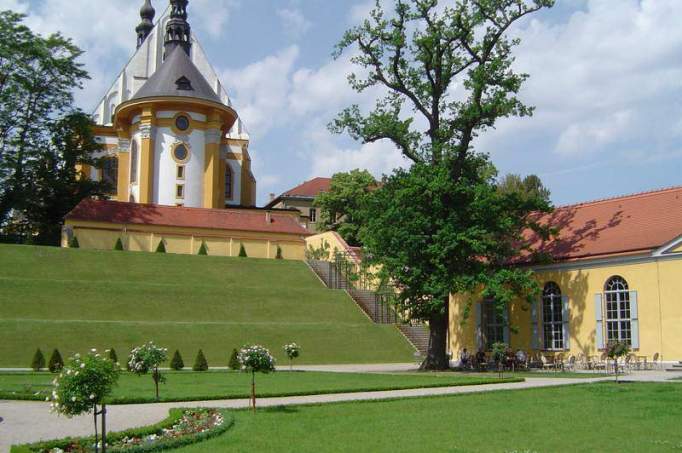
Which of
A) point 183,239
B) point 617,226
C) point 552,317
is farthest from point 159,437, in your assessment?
point 183,239

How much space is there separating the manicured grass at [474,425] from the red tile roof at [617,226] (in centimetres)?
1361

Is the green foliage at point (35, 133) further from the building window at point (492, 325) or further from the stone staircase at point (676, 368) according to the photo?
the stone staircase at point (676, 368)

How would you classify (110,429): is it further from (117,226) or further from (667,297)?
(117,226)

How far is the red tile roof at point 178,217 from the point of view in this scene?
49.5 m

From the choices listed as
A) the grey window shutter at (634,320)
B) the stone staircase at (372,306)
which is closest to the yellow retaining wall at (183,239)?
the stone staircase at (372,306)

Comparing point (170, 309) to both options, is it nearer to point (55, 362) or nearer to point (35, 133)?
point (55, 362)

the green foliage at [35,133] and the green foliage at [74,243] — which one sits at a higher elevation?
the green foliage at [35,133]

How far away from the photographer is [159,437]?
12.1m

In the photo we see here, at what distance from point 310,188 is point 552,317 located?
6303 cm

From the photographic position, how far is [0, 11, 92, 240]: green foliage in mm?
52562

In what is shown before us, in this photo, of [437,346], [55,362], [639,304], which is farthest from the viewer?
[437,346]

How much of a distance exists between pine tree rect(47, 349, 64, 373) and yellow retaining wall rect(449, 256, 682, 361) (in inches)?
630

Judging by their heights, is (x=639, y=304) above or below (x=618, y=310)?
above

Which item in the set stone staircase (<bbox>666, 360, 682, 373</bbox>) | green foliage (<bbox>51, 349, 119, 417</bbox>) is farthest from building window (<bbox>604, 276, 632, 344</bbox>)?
green foliage (<bbox>51, 349, 119, 417</bbox>)
